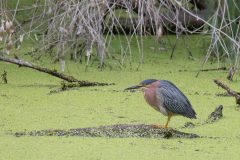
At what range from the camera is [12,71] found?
5438 millimetres

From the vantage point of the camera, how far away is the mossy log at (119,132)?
3701 mm

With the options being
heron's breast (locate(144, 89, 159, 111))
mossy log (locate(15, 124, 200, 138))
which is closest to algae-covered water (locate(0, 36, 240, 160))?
mossy log (locate(15, 124, 200, 138))

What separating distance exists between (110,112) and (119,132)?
624 millimetres

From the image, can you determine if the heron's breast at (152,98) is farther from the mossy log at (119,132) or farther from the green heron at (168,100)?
the mossy log at (119,132)

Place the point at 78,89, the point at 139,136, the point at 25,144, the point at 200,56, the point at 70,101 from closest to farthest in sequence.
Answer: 1. the point at 25,144
2. the point at 139,136
3. the point at 70,101
4. the point at 78,89
5. the point at 200,56

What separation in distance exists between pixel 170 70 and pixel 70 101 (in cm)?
124

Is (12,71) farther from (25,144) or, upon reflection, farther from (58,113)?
(25,144)

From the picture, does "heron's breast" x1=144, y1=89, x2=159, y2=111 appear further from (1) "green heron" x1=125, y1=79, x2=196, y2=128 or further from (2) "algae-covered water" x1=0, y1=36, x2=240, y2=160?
(2) "algae-covered water" x1=0, y1=36, x2=240, y2=160

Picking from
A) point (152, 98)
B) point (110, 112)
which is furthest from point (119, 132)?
point (110, 112)

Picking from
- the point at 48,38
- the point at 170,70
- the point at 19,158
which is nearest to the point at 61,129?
the point at 19,158

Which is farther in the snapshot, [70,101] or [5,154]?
[70,101]

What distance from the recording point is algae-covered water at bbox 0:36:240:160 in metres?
3.41

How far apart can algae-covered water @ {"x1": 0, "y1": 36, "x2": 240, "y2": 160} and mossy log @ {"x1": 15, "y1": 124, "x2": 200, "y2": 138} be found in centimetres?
6

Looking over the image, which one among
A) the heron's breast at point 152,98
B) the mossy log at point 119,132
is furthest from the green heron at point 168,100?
the mossy log at point 119,132
